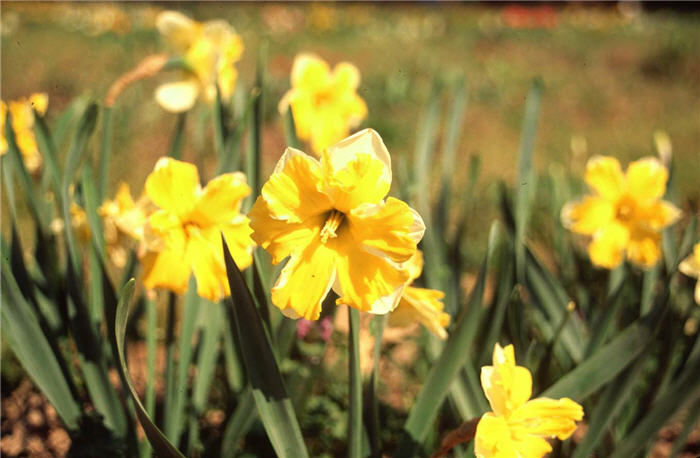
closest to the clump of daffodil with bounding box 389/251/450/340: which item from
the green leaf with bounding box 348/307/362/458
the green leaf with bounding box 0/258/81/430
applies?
the green leaf with bounding box 348/307/362/458

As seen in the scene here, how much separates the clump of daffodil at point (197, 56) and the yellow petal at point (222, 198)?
547 mm

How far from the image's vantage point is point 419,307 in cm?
104

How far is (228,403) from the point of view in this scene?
150 cm

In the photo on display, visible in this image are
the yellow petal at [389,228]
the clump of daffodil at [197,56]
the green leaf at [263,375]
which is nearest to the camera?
the yellow petal at [389,228]

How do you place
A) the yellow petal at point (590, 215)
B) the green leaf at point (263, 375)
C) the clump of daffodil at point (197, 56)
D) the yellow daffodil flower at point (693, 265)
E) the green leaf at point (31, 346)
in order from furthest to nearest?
the yellow petal at point (590, 215), the clump of daffodil at point (197, 56), the yellow daffodil flower at point (693, 265), the green leaf at point (31, 346), the green leaf at point (263, 375)

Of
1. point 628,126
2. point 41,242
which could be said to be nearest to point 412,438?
point 41,242

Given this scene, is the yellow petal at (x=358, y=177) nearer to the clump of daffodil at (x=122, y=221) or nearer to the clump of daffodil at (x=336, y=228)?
the clump of daffodil at (x=336, y=228)

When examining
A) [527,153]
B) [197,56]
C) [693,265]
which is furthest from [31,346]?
[693,265]

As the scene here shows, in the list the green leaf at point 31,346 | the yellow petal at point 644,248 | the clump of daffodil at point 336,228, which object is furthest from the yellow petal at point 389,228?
the yellow petal at point 644,248

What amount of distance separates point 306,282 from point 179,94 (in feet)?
2.90

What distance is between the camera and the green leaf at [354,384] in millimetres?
970

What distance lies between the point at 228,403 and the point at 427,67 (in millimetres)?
5665

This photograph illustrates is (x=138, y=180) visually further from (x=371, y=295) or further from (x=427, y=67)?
(x=427, y=67)

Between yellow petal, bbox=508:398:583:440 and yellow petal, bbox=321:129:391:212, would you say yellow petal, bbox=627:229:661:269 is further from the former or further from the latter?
yellow petal, bbox=321:129:391:212
